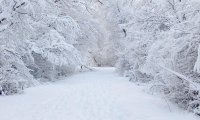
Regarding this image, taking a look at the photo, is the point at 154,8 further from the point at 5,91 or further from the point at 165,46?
the point at 5,91

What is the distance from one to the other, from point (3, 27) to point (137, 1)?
6.39m

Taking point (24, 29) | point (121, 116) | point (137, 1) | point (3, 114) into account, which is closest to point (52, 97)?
point (24, 29)

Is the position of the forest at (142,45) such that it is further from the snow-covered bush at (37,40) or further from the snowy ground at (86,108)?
the snowy ground at (86,108)

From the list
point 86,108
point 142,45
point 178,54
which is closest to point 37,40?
point 142,45

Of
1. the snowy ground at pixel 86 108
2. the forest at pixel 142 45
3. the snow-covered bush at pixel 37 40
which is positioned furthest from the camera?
the snow-covered bush at pixel 37 40

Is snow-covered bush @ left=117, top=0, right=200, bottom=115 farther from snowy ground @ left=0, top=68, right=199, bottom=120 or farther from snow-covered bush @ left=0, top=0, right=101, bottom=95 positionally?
snow-covered bush @ left=0, top=0, right=101, bottom=95

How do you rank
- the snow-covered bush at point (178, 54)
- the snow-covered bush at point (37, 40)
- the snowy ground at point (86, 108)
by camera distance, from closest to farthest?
the snow-covered bush at point (178, 54), the snowy ground at point (86, 108), the snow-covered bush at point (37, 40)

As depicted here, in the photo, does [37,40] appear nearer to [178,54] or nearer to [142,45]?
[142,45]

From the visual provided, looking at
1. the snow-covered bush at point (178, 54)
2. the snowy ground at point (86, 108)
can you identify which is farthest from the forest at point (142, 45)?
the snowy ground at point (86, 108)

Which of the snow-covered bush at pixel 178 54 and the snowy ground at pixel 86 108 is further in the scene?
the snowy ground at pixel 86 108

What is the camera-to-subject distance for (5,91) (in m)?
12.9

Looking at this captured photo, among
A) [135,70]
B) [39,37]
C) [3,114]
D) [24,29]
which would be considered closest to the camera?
[3,114]

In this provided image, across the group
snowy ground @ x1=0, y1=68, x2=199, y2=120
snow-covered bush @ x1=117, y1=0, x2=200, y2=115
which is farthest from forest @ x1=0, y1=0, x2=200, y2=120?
snowy ground @ x1=0, y1=68, x2=199, y2=120

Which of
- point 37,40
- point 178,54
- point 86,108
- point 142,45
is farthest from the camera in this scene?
point 37,40
